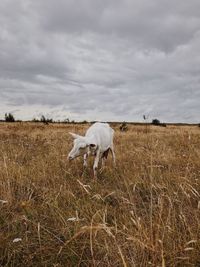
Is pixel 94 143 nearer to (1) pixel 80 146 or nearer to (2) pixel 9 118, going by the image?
(1) pixel 80 146

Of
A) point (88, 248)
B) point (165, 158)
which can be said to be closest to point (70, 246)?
point (88, 248)

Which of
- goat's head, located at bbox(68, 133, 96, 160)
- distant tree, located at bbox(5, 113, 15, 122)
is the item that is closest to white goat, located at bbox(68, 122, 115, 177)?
goat's head, located at bbox(68, 133, 96, 160)

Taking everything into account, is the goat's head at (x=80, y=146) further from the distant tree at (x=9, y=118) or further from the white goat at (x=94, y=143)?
the distant tree at (x=9, y=118)

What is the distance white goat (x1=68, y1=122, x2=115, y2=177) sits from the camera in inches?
311

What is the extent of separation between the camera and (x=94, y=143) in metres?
7.93

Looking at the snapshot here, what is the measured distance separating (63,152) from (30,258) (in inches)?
297

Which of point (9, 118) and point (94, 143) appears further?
point (9, 118)

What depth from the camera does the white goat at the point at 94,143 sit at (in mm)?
7887

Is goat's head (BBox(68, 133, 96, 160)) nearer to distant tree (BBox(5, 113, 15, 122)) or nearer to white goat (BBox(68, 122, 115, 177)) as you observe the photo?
white goat (BBox(68, 122, 115, 177))

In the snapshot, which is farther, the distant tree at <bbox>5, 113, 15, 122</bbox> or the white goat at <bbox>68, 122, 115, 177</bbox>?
the distant tree at <bbox>5, 113, 15, 122</bbox>

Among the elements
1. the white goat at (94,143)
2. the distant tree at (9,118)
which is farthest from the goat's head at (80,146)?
the distant tree at (9,118)

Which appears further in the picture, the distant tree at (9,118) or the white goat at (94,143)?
the distant tree at (9,118)

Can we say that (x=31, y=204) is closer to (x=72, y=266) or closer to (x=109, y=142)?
(x=72, y=266)

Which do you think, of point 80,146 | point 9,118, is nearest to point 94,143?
point 80,146
